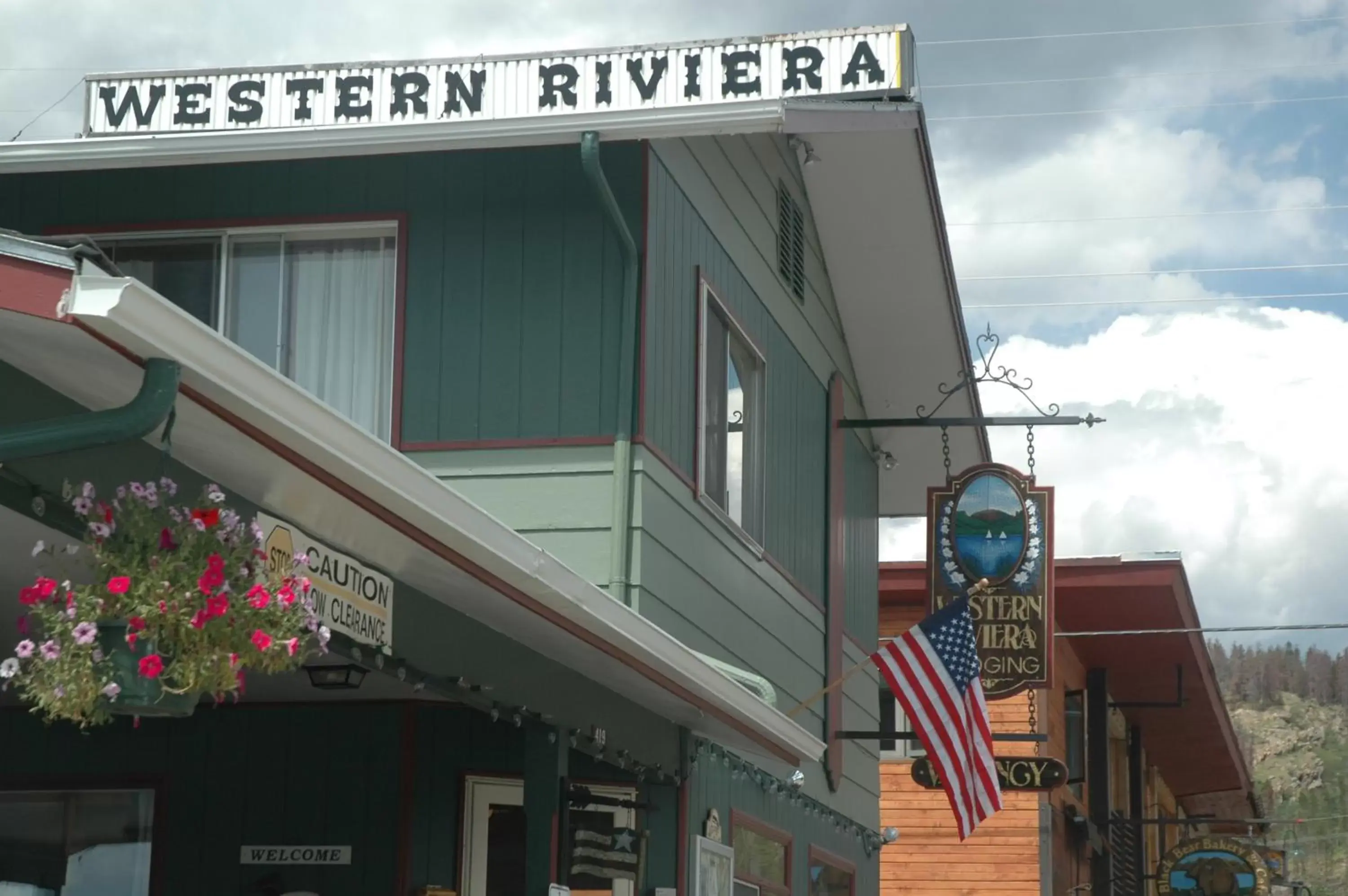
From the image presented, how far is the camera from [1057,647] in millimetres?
23719

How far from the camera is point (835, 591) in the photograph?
49.8ft

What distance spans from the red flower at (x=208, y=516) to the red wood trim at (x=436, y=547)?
238 mm

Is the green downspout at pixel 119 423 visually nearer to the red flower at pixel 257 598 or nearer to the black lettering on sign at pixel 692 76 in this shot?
the red flower at pixel 257 598

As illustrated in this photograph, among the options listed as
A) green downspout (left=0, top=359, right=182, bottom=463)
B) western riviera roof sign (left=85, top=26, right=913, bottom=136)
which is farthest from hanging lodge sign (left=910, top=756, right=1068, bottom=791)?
green downspout (left=0, top=359, right=182, bottom=463)

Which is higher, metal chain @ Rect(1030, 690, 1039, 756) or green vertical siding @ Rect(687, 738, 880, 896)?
metal chain @ Rect(1030, 690, 1039, 756)

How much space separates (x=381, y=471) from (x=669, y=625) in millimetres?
4936

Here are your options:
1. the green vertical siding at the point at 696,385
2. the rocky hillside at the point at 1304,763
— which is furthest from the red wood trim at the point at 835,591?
the rocky hillside at the point at 1304,763

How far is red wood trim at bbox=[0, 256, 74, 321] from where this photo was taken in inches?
176

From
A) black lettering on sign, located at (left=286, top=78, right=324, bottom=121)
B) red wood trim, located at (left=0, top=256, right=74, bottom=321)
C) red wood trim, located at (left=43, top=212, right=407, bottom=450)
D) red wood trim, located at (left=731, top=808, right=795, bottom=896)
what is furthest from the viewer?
red wood trim, located at (left=731, top=808, right=795, bottom=896)

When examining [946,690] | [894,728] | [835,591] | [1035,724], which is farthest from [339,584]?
[894,728]

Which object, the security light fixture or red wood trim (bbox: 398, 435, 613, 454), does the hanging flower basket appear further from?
red wood trim (bbox: 398, 435, 613, 454)

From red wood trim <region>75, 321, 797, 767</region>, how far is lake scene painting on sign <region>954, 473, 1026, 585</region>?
484 centimetres

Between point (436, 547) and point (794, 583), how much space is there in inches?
295

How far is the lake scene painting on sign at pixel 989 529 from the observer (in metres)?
14.4
